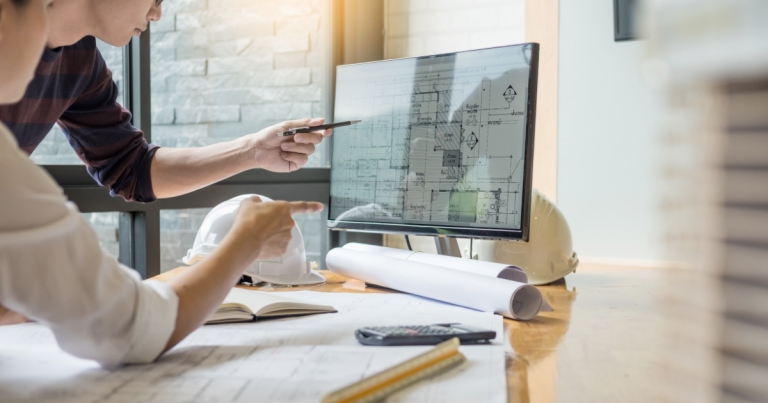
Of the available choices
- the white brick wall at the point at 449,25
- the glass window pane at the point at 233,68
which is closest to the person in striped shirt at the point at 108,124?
the glass window pane at the point at 233,68

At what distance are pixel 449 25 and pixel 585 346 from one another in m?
1.46

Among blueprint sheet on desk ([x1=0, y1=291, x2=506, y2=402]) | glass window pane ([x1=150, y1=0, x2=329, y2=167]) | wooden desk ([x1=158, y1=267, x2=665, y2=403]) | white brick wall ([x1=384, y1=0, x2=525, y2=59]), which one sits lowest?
wooden desk ([x1=158, y1=267, x2=665, y2=403])

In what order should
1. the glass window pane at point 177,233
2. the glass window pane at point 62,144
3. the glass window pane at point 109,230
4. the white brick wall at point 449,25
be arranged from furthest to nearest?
1. the white brick wall at point 449,25
2. the glass window pane at point 177,233
3. the glass window pane at point 109,230
4. the glass window pane at point 62,144

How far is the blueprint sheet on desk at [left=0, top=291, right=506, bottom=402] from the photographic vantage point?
0.49m

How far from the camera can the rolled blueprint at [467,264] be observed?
3.09 ft

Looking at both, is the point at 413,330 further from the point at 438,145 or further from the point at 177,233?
the point at 177,233

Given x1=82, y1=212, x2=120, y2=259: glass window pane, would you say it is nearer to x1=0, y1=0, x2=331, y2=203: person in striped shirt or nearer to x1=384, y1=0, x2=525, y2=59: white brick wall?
x1=0, y1=0, x2=331, y2=203: person in striped shirt

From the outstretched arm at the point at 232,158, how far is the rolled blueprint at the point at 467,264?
0.26 metres

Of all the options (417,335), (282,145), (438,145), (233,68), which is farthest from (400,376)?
(233,68)

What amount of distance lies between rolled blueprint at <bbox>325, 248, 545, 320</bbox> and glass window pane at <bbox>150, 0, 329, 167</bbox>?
37.2 inches

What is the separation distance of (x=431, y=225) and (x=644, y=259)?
88cm

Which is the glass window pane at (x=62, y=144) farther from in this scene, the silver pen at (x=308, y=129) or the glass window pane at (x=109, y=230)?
the silver pen at (x=308, y=129)

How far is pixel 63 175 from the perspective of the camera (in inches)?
49.8

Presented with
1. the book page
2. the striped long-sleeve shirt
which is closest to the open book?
the book page
